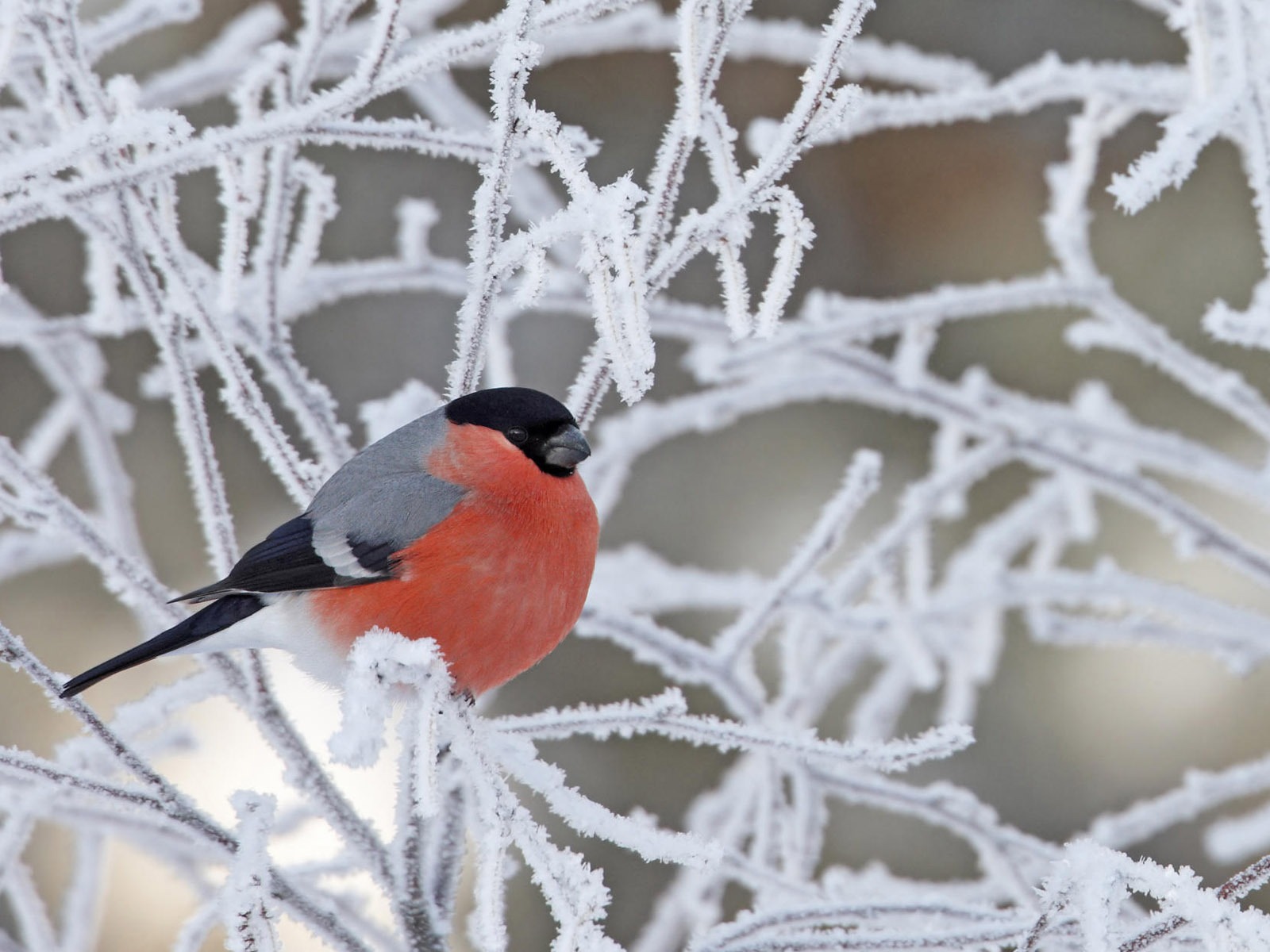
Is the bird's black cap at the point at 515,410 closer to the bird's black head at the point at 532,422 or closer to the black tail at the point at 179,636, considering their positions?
the bird's black head at the point at 532,422

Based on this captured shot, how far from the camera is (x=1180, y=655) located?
469 centimetres

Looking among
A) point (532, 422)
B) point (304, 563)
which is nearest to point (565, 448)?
point (532, 422)

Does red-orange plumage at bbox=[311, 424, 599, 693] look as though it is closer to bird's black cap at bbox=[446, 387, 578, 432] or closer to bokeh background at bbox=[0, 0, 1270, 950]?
bird's black cap at bbox=[446, 387, 578, 432]

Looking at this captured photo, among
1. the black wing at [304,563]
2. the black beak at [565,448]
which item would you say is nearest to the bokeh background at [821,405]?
the black wing at [304,563]

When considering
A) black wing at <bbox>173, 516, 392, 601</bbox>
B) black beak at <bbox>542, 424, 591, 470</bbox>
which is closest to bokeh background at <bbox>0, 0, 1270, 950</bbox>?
black wing at <bbox>173, 516, 392, 601</bbox>

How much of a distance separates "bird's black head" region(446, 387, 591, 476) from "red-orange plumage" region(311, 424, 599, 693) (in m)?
0.03

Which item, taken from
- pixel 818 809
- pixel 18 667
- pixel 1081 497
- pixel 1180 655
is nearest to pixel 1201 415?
pixel 1180 655

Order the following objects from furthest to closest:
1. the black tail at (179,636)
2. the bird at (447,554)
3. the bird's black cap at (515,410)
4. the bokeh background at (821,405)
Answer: the bokeh background at (821,405) → the bird's black cap at (515,410) → the bird at (447,554) → the black tail at (179,636)

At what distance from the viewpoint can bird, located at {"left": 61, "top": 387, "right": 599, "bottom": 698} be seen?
2004mm

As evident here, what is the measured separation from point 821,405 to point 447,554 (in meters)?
3.39

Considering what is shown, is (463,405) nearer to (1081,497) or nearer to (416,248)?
(416,248)

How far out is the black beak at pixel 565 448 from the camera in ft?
6.72

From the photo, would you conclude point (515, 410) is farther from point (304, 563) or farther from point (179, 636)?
point (179, 636)

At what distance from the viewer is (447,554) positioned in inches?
81.0
